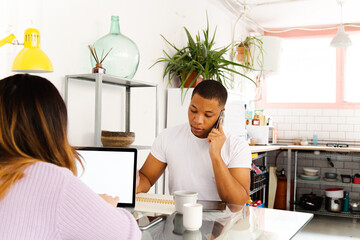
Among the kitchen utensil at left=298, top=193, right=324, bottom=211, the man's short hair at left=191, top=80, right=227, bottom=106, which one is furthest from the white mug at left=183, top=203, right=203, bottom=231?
the kitchen utensil at left=298, top=193, right=324, bottom=211

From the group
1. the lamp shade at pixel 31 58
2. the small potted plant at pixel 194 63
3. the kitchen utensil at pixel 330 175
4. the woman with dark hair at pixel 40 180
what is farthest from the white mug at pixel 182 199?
the kitchen utensil at pixel 330 175

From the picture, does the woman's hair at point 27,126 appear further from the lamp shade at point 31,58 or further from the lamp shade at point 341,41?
the lamp shade at point 341,41

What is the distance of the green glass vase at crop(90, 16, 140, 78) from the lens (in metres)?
2.47

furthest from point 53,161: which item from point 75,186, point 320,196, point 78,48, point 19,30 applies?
point 320,196

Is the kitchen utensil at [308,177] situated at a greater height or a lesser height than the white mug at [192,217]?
lesser

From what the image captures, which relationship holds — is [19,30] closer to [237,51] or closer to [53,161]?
[53,161]

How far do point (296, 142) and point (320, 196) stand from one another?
0.85 m

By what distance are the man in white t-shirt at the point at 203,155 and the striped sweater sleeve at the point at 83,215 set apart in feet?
3.44

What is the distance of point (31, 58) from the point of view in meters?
1.80

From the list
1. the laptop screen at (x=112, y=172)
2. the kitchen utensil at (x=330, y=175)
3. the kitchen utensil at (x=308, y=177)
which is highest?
the laptop screen at (x=112, y=172)

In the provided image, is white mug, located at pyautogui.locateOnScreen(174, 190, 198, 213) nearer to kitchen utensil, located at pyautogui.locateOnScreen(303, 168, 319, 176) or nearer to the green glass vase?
the green glass vase

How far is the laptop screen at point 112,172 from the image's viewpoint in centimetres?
151

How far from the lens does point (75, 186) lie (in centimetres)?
84

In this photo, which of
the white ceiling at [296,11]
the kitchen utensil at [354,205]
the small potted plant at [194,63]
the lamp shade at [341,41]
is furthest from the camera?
the kitchen utensil at [354,205]
